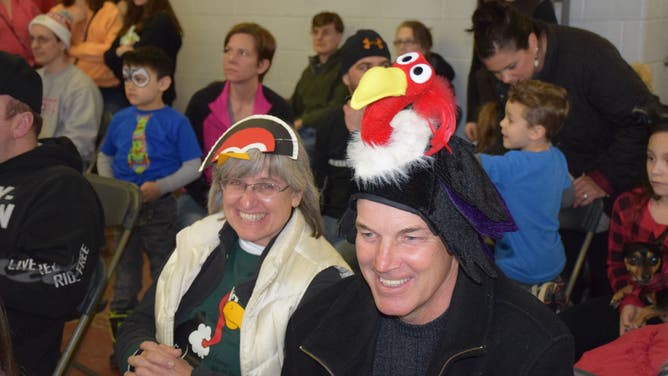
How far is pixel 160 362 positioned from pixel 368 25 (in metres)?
3.76

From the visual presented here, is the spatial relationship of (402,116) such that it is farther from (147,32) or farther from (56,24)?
(147,32)

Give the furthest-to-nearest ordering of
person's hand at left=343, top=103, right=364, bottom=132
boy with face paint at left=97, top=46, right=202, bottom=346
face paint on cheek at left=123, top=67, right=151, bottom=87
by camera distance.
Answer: face paint on cheek at left=123, top=67, right=151, bottom=87 → boy with face paint at left=97, top=46, right=202, bottom=346 → person's hand at left=343, top=103, right=364, bottom=132

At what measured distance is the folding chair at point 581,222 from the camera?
3.14m

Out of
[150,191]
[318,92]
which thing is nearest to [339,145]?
[150,191]

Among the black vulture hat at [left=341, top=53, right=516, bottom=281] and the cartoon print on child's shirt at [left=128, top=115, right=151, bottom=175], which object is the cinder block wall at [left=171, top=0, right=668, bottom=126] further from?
the black vulture hat at [left=341, top=53, right=516, bottom=281]

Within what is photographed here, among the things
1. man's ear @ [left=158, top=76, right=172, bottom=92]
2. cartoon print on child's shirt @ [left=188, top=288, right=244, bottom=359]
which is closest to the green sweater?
man's ear @ [left=158, top=76, right=172, bottom=92]

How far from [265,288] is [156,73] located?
83.5 inches

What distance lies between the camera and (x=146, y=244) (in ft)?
12.9

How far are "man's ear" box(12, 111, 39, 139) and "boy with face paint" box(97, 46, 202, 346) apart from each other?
3.68ft

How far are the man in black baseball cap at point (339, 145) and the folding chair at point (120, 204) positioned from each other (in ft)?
2.80

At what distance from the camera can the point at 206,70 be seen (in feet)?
21.7

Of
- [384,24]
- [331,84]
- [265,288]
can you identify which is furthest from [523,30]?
[384,24]

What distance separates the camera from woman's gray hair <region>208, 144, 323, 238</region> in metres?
2.34

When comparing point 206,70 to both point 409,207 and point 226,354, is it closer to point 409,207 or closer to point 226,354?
point 226,354
